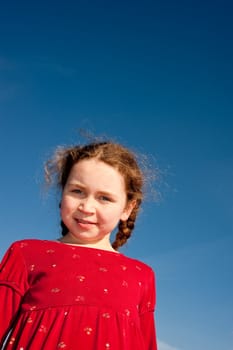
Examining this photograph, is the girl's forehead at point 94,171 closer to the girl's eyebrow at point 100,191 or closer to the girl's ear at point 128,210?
the girl's eyebrow at point 100,191

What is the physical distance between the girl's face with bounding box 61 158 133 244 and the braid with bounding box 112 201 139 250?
0.38 meters

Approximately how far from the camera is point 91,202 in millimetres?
4414

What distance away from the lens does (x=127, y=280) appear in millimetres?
4336

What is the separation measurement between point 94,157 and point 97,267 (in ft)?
2.99

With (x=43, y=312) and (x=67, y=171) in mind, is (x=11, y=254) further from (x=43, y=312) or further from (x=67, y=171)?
(x=67, y=171)

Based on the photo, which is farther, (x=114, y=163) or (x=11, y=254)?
(x=114, y=163)

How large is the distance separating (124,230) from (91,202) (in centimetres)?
67

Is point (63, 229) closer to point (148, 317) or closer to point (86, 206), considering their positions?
point (86, 206)

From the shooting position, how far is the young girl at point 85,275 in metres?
3.91

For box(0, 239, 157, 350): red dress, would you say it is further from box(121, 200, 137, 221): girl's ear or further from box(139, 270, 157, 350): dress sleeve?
box(121, 200, 137, 221): girl's ear

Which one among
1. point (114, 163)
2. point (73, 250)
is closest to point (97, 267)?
point (73, 250)

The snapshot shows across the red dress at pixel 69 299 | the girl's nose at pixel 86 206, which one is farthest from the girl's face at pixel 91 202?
the red dress at pixel 69 299

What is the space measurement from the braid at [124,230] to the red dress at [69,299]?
0.43 meters

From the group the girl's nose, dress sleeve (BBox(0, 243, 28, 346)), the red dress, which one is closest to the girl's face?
the girl's nose
